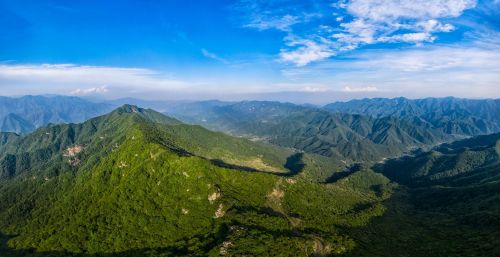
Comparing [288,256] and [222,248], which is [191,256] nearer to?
[222,248]

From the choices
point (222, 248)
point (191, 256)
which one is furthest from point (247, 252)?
point (191, 256)

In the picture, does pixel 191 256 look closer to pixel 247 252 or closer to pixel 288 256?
pixel 247 252

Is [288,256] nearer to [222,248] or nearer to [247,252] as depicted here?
[247,252]

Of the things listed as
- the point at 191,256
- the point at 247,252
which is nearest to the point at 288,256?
the point at 247,252

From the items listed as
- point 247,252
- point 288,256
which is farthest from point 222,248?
point 288,256

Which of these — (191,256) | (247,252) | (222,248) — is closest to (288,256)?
(247,252)
